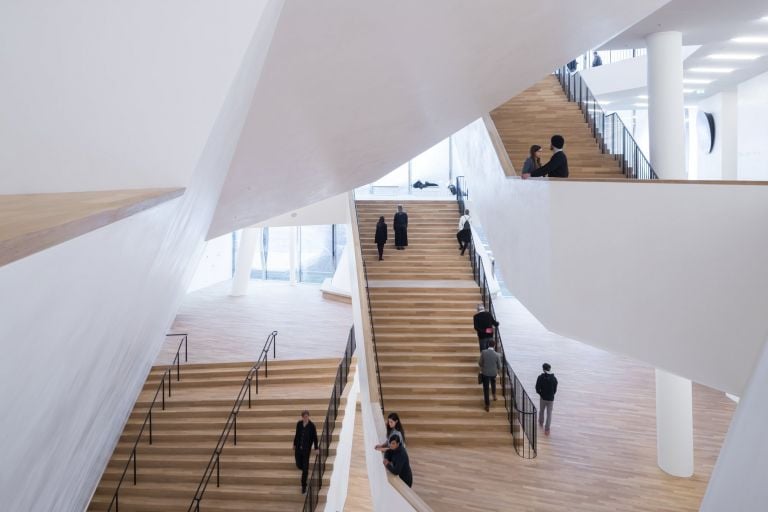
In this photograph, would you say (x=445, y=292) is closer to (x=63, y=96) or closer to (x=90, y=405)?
(x=90, y=405)

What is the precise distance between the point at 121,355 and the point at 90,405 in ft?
1.17

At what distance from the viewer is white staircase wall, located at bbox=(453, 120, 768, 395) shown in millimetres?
4680

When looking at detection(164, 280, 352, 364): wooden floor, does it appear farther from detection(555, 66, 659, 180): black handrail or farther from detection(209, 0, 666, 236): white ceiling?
detection(555, 66, 659, 180): black handrail

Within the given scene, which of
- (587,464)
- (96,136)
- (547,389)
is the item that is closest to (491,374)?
(547,389)

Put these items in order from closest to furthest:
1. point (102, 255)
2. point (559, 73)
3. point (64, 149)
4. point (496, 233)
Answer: point (102, 255)
point (64, 149)
point (496, 233)
point (559, 73)

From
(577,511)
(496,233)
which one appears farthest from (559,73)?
Answer: (577,511)

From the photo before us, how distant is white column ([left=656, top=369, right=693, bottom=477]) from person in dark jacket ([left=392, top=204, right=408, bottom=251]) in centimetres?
605

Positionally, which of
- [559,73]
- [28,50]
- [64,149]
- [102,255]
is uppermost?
[559,73]

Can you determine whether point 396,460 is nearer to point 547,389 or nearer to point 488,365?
point 488,365

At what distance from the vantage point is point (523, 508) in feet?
22.9

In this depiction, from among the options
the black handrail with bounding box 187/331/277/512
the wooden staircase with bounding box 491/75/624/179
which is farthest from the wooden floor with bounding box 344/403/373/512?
the wooden staircase with bounding box 491/75/624/179

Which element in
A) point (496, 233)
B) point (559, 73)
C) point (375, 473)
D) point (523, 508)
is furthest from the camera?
point (559, 73)

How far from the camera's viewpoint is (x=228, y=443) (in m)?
9.88

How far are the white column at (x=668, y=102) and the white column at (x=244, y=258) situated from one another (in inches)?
591
